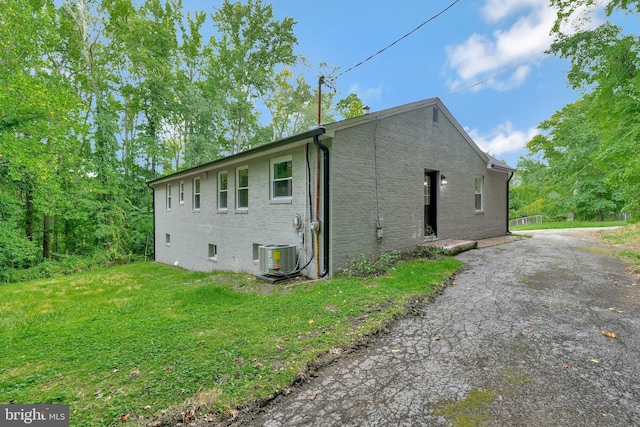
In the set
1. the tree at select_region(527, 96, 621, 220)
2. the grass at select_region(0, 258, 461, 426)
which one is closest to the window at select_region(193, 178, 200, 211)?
the grass at select_region(0, 258, 461, 426)

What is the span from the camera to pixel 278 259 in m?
6.87

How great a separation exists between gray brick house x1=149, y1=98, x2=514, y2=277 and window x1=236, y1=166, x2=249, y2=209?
4cm

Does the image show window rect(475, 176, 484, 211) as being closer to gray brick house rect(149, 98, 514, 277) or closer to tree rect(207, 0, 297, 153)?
gray brick house rect(149, 98, 514, 277)

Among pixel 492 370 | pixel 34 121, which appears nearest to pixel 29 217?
pixel 34 121

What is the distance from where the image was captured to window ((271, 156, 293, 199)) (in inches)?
298

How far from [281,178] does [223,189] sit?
3669mm

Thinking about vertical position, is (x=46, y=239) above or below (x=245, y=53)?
below

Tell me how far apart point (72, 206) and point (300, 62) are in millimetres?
18087

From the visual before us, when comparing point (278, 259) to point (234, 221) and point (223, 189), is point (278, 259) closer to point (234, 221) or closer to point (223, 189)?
point (234, 221)

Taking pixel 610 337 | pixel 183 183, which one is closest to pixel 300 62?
pixel 183 183

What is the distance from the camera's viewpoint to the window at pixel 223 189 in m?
10.3

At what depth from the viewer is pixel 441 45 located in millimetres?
12820

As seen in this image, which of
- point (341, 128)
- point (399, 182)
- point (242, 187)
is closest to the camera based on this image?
point (341, 128)

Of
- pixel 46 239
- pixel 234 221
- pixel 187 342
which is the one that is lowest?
pixel 187 342
